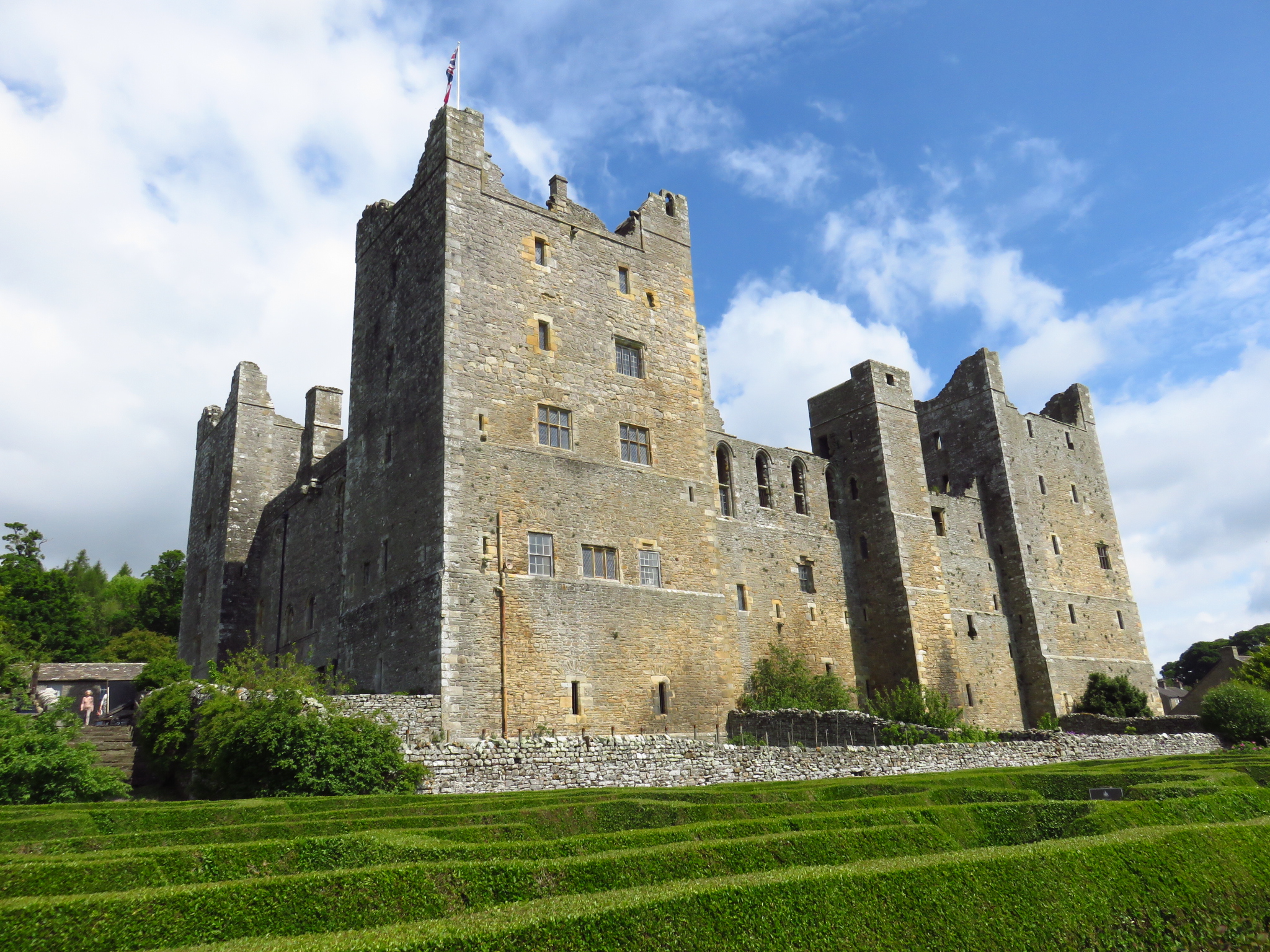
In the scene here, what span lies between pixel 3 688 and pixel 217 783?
1566 centimetres

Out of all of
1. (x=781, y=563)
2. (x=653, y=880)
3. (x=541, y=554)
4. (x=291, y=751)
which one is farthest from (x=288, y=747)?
(x=781, y=563)

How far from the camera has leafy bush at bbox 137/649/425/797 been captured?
18266 mm

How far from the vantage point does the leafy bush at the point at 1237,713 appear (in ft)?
117

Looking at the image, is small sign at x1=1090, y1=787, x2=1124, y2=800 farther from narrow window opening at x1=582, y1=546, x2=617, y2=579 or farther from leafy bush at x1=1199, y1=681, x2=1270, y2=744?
leafy bush at x1=1199, y1=681, x2=1270, y2=744

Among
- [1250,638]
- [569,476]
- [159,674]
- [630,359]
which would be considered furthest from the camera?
[1250,638]

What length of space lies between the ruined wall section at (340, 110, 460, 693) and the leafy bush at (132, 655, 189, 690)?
946 cm

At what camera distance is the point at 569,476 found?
26.7 m

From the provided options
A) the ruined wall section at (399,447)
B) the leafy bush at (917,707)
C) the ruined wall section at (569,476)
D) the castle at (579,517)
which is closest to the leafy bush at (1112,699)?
the castle at (579,517)

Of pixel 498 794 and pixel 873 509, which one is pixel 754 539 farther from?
pixel 498 794

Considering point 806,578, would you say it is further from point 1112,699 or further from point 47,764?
point 47,764

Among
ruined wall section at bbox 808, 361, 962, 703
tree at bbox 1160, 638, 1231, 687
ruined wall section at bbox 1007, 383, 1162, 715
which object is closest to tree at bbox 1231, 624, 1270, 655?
tree at bbox 1160, 638, 1231, 687

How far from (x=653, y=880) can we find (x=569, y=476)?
19.2 metres

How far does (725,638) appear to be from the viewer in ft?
93.2

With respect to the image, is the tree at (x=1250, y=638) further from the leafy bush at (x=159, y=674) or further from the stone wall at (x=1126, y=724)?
the leafy bush at (x=159, y=674)
